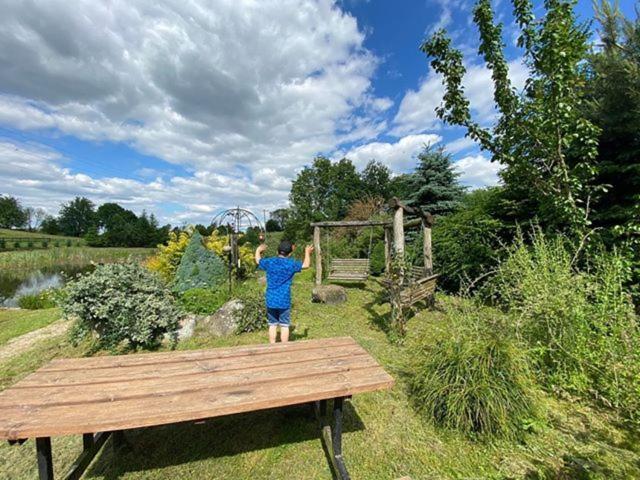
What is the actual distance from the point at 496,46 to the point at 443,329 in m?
4.35

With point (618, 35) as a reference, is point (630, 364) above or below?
below

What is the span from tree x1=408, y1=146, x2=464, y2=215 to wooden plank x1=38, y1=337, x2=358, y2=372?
886cm

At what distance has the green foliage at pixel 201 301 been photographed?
4.77m

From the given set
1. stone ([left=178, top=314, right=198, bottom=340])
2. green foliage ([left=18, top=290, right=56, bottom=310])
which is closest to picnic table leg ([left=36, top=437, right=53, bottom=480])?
stone ([left=178, top=314, right=198, bottom=340])

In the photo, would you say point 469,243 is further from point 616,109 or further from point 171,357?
point 171,357

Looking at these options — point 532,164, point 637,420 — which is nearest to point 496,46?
point 532,164

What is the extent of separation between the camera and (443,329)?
2643mm

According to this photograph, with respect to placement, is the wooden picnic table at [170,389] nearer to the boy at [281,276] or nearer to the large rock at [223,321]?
the boy at [281,276]

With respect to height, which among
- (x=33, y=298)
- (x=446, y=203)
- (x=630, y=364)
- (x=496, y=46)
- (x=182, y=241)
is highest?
(x=496, y=46)

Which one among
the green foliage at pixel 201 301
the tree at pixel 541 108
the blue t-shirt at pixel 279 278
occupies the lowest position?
the green foliage at pixel 201 301

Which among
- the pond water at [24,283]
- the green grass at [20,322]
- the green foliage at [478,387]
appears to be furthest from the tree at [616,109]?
the pond water at [24,283]

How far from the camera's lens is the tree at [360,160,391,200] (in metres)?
29.0

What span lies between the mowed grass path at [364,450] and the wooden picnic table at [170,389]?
8.6 inches

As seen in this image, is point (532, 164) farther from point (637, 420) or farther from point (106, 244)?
point (106, 244)
